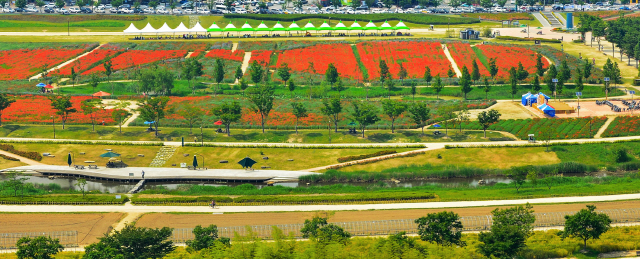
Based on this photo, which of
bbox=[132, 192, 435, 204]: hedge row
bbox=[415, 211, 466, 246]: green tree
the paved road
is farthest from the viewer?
bbox=[132, 192, 435, 204]: hedge row

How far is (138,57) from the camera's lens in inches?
6280

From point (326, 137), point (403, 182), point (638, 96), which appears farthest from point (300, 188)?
point (638, 96)

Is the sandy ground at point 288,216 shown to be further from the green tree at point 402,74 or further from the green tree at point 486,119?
the green tree at point 402,74

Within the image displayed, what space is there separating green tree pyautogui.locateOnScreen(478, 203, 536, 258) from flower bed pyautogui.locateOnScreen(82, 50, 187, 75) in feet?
337

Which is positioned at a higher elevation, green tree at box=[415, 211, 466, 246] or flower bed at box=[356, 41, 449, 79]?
flower bed at box=[356, 41, 449, 79]

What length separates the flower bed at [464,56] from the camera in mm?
150562

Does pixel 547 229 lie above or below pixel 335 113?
below

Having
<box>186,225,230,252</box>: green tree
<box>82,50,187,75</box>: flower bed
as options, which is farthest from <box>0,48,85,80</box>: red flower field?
<box>186,225,230,252</box>: green tree

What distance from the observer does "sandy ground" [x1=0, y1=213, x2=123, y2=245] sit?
76938mm

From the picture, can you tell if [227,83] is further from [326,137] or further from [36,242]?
[36,242]

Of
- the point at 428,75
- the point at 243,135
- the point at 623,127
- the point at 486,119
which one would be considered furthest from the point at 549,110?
the point at 243,135

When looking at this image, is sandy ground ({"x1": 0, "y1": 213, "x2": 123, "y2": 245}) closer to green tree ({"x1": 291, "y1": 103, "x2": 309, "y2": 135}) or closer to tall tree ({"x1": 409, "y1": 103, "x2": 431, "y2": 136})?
green tree ({"x1": 291, "y1": 103, "x2": 309, "y2": 135})

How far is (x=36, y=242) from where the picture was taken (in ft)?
219

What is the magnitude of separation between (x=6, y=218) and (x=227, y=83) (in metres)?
69.5
